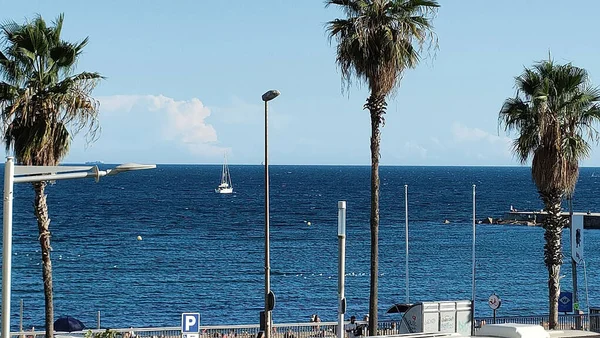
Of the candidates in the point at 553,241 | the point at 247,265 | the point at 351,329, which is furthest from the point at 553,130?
the point at 247,265

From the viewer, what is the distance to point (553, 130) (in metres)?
33.2

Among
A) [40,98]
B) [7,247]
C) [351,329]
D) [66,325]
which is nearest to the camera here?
[7,247]

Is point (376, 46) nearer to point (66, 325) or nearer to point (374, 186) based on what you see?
point (374, 186)

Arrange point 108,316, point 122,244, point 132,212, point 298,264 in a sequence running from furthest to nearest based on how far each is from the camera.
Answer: point 132,212
point 122,244
point 298,264
point 108,316

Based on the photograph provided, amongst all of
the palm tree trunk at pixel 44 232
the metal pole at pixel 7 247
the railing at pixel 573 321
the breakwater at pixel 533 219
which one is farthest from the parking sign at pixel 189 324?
the breakwater at pixel 533 219

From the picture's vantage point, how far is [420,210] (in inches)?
6658

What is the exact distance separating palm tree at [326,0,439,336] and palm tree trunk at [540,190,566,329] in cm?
821

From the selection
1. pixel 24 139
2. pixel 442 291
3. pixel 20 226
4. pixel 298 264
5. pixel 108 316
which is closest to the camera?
pixel 24 139

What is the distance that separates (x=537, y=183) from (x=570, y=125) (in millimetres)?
2415

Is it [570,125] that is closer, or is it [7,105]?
[7,105]

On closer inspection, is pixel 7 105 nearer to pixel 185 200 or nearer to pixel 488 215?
pixel 488 215

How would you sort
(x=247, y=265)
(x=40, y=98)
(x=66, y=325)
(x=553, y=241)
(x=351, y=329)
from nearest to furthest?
(x=40, y=98) < (x=553, y=241) < (x=351, y=329) < (x=66, y=325) < (x=247, y=265)

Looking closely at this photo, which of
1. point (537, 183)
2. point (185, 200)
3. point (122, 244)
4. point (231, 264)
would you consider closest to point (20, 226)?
point (122, 244)

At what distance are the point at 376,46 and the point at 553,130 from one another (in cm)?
854
